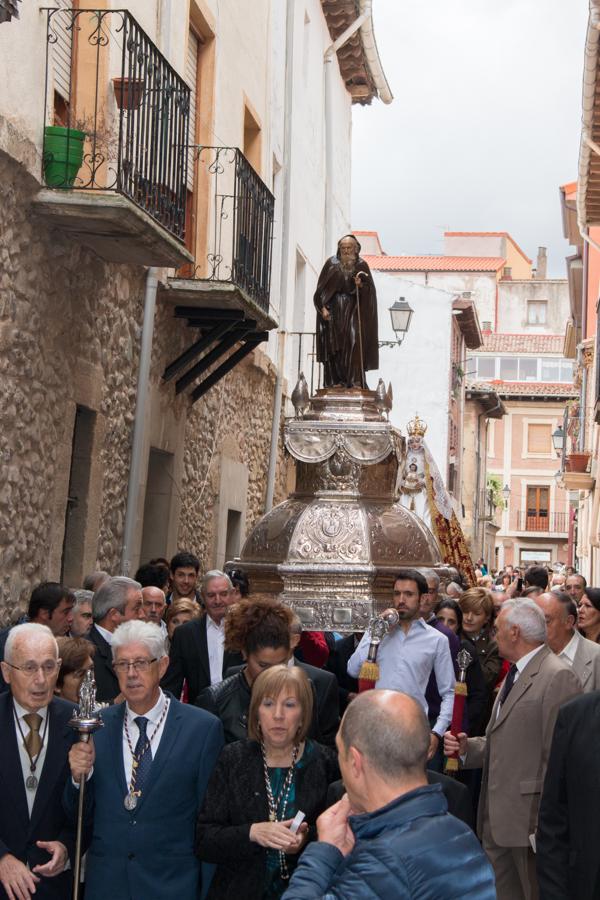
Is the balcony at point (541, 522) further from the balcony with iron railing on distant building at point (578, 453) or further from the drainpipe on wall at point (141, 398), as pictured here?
the drainpipe on wall at point (141, 398)

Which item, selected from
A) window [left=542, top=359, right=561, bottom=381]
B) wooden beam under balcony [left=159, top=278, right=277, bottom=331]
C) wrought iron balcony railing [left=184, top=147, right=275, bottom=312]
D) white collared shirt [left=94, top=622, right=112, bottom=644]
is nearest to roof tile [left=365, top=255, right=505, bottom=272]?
window [left=542, top=359, right=561, bottom=381]

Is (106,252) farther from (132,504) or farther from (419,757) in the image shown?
(419,757)

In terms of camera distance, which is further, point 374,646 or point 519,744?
point 374,646

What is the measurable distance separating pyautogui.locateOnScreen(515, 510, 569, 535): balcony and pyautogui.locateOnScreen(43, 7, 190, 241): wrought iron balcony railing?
6088 centimetres

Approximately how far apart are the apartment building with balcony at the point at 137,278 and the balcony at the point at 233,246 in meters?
0.03

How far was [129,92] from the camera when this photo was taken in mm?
10977

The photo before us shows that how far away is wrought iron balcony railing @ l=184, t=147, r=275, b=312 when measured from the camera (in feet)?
48.0

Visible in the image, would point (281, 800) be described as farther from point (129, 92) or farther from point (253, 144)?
point (253, 144)

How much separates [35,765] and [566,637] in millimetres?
3398

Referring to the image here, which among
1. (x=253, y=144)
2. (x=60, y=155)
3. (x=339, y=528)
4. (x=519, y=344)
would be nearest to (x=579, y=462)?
(x=253, y=144)

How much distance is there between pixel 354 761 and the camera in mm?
3494

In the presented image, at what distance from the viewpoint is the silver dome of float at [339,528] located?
11.0 metres

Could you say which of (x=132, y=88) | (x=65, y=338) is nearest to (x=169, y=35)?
(x=132, y=88)

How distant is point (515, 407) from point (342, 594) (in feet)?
192
